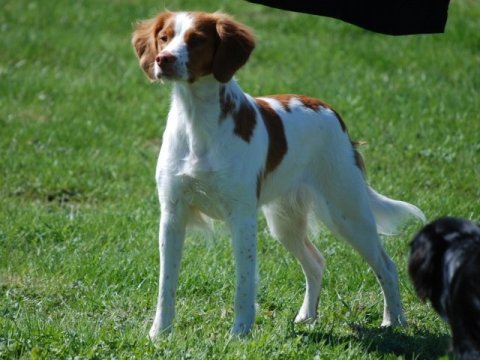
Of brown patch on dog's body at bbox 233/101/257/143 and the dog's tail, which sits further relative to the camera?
the dog's tail

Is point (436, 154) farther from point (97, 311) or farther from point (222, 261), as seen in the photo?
point (97, 311)

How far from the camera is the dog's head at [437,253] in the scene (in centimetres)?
424

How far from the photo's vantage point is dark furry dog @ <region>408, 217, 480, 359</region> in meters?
4.12

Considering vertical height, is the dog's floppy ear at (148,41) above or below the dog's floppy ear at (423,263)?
above

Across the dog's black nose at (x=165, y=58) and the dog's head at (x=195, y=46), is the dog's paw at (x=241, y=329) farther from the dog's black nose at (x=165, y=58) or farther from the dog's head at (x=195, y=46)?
the dog's black nose at (x=165, y=58)

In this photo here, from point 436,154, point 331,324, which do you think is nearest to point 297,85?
point 436,154

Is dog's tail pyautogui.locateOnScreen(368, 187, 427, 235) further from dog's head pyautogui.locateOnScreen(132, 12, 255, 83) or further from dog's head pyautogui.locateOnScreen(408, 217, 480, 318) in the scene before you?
dog's head pyautogui.locateOnScreen(408, 217, 480, 318)

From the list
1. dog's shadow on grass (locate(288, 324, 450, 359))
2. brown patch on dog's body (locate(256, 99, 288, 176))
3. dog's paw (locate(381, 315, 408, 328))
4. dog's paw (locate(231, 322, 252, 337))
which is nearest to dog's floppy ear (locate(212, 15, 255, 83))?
brown patch on dog's body (locate(256, 99, 288, 176))

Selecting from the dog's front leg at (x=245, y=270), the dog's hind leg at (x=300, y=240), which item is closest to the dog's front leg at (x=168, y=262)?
the dog's front leg at (x=245, y=270)

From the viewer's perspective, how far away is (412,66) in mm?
11578

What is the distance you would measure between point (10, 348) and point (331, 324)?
5.95 ft

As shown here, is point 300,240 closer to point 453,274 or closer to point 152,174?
point 453,274

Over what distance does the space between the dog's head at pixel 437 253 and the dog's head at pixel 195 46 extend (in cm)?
143

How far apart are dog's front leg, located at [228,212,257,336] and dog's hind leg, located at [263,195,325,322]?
23.5 inches
